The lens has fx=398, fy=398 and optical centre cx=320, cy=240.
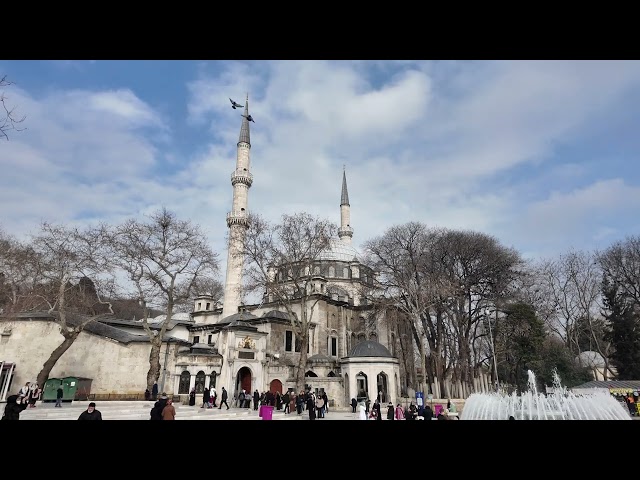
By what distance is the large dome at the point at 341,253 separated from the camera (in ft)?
132

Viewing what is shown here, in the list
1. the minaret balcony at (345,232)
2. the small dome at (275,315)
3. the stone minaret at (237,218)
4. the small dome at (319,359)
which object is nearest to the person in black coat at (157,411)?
the small dome at (275,315)

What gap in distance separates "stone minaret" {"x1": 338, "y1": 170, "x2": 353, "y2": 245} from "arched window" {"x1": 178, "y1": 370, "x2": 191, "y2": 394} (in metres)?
27.6

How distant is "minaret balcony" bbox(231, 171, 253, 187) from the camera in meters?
37.0

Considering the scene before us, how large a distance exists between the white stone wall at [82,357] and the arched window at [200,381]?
1.89 meters

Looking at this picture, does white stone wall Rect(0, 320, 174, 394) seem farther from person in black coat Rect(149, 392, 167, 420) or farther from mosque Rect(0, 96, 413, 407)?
person in black coat Rect(149, 392, 167, 420)

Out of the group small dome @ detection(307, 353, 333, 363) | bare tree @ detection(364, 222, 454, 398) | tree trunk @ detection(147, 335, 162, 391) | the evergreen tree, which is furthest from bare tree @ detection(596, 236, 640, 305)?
tree trunk @ detection(147, 335, 162, 391)

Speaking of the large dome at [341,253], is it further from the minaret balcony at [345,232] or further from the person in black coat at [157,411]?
the person in black coat at [157,411]
